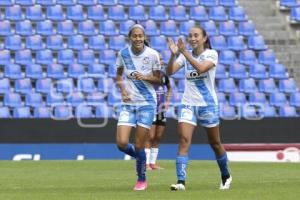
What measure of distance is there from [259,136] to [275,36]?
25.4ft

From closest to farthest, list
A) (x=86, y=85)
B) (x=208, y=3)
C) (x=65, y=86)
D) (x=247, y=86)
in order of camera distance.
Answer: (x=65, y=86) < (x=86, y=85) < (x=247, y=86) < (x=208, y=3)

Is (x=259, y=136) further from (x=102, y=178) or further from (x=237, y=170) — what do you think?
(x=102, y=178)

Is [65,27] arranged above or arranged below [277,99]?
above

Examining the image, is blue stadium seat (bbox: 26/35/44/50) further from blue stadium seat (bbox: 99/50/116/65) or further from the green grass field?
the green grass field

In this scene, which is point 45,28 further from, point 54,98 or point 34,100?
point 54,98

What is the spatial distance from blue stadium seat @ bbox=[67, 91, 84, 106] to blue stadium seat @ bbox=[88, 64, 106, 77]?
5.13 feet

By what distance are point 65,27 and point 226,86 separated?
18.6 ft

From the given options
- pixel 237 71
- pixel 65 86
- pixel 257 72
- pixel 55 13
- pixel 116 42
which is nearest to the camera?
pixel 65 86

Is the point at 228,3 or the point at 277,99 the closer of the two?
the point at 277,99

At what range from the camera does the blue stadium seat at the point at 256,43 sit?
30.2 metres

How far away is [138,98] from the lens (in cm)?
1204

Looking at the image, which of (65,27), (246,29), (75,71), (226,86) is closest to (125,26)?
(65,27)

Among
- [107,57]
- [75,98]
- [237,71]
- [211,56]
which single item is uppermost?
[211,56]

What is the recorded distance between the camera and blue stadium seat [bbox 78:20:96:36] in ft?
94.7
